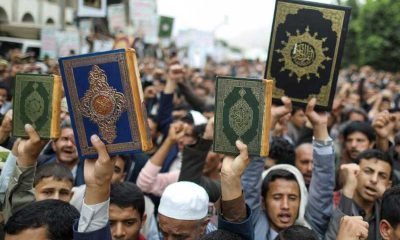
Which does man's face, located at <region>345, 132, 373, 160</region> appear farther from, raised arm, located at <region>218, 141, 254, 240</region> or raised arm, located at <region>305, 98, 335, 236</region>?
raised arm, located at <region>218, 141, 254, 240</region>

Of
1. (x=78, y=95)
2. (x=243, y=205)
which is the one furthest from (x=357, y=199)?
(x=78, y=95)

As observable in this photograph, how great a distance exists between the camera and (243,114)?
2.73 meters

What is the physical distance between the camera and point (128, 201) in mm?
3340

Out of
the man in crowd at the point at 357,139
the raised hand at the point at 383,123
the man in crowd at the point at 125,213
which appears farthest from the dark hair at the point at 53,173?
the man in crowd at the point at 357,139

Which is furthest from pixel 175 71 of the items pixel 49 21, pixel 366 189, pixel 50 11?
pixel 49 21

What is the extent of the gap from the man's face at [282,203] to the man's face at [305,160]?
1.11 metres

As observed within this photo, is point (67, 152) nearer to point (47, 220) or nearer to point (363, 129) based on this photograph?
point (47, 220)

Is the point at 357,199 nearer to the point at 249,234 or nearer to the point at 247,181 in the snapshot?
the point at 247,181

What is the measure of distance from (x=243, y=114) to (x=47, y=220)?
1.02 metres

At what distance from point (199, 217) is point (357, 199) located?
1.21 metres

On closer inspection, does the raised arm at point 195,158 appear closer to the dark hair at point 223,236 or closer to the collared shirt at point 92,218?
the dark hair at point 223,236

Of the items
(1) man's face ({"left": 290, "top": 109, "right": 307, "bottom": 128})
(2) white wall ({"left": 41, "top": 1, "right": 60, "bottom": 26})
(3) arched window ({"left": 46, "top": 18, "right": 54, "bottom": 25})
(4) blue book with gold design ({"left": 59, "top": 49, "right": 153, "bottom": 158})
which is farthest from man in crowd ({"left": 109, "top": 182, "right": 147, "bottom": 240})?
(3) arched window ({"left": 46, "top": 18, "right": 54, "bottom": 25})

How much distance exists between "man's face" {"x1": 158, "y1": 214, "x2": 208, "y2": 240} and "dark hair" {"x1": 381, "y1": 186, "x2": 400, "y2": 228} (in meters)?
0.97

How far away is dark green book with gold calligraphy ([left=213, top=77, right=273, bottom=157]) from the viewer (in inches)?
105
